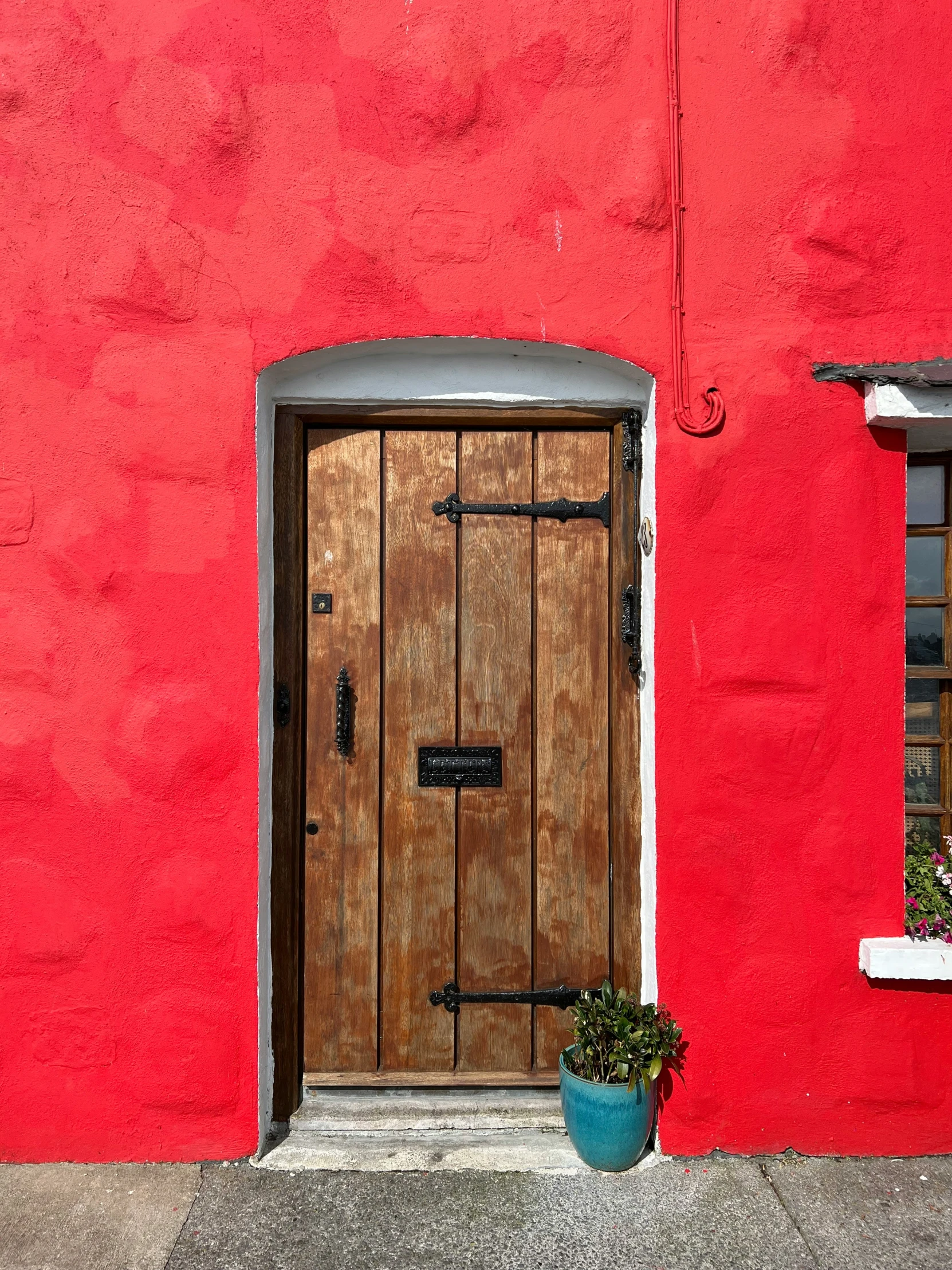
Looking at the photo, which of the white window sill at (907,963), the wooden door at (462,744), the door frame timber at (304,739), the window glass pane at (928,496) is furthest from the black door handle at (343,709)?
the window glass pane at (928,496)

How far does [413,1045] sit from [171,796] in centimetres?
110

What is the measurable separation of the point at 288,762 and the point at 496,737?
65cm

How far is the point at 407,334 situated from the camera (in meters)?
2.34

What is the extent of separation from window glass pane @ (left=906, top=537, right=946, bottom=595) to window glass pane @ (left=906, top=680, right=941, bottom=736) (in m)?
0.30

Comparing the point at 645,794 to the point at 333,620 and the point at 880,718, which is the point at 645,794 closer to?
the point at 880,718

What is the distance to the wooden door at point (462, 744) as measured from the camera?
2529 mm

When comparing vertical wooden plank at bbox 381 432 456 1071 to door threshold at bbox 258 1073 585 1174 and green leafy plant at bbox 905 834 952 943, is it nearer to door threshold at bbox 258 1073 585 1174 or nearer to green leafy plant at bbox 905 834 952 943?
door threshold at bbox 258 1073 585 1174

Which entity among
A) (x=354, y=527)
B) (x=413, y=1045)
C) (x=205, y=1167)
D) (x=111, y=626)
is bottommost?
(x=205, y=1167)

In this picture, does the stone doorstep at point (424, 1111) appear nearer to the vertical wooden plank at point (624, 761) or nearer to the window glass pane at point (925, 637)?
the vertical wooden plank at point (624, 761)

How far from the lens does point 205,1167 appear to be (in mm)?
2311

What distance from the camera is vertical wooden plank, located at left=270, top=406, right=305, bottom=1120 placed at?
2.46m

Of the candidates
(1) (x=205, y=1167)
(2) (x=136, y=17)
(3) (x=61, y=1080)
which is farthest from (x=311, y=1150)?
(2) (x=136, y=17)

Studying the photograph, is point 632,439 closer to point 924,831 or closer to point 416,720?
point 416,720

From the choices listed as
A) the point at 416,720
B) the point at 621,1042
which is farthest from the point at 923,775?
the point at 416,720
